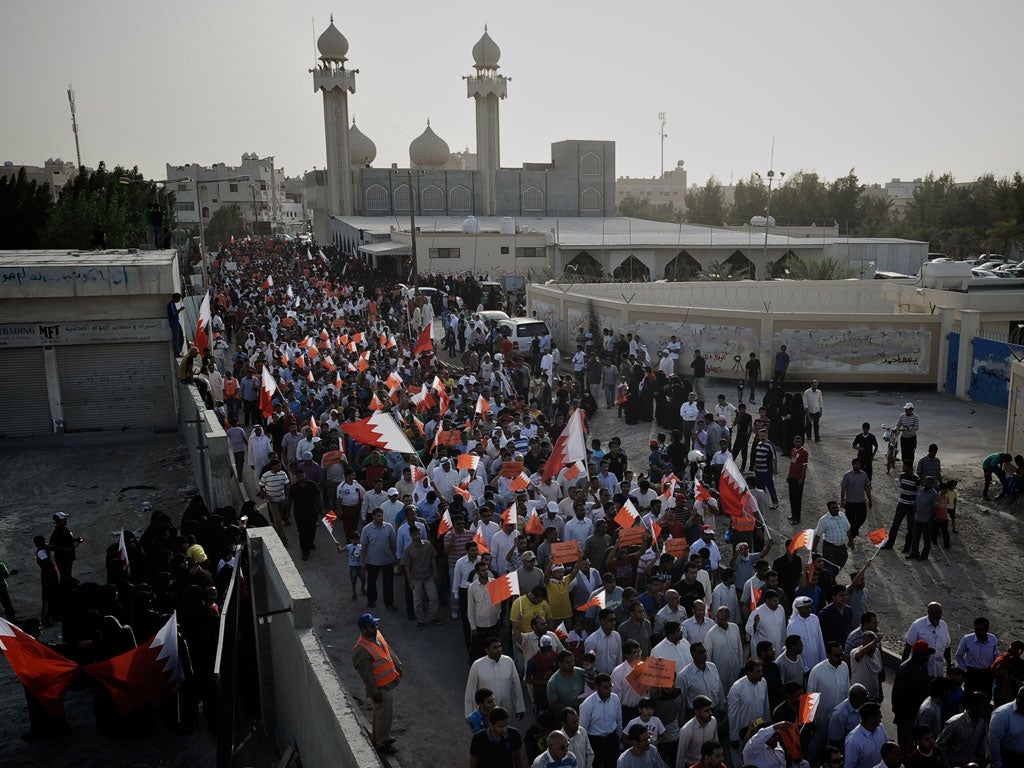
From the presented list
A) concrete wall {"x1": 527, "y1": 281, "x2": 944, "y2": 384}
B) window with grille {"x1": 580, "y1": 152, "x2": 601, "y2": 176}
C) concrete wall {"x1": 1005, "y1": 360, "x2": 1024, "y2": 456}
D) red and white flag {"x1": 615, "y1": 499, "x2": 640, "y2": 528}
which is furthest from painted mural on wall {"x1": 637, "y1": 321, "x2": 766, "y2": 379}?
window with grille {"x1": 580, "y1": 152, "x2": 601, "y2": 176}

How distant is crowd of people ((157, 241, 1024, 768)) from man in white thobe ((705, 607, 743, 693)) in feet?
0.06

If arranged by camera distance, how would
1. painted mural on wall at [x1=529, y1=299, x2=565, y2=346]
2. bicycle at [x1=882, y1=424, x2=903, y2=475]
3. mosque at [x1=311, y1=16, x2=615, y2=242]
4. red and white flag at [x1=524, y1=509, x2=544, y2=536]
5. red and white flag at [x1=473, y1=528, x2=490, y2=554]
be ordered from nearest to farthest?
red and white flag at [x1=473, y1=528, x2=490, y2=554]
red and white flag at [x1=524, y1=509, x2=544, y2=536]
bicycle at [x1=882, y1=424, x2=903, y2=475]
painted mural on wall at [x1=529, y1=299, x2=565, y2=346]
mosque at [x1=311, y1=16, x2=615, y2=242]

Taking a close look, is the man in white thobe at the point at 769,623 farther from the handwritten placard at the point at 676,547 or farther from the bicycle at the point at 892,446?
the bicycle at the point at 892,446

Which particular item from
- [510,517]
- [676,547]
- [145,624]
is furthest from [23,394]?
[676,547]

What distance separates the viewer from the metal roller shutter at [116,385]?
16906 millimetres

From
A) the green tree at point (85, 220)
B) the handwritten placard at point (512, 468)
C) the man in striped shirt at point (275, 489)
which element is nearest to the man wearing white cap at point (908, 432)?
the handwritten placard at point (512, 468)

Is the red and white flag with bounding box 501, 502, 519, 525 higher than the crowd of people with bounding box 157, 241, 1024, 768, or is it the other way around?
the red and white flag with bounding box 501, 502, 519, 525

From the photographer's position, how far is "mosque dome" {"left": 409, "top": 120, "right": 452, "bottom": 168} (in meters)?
65.4

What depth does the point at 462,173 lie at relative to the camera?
64688mm

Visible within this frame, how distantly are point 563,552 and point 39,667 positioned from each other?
440cm

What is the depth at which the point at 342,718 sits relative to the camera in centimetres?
558

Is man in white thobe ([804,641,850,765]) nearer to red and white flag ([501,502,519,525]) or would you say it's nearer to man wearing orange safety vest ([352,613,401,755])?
man wearing orange safety vest ([352,613,401,755])

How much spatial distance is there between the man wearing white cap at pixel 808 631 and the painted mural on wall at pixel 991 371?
14196mm

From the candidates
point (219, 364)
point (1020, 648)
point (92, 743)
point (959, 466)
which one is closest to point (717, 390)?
point (959, 466)
